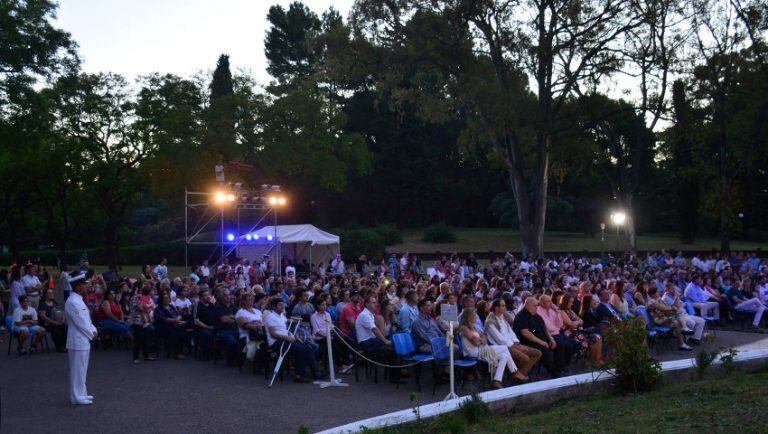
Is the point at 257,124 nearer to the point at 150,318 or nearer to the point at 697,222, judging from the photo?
the point at 150,318

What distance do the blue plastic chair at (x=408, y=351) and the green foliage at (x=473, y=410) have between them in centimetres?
285

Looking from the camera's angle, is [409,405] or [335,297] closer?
[409,405]

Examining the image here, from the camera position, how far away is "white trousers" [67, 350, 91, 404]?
837 centimetres

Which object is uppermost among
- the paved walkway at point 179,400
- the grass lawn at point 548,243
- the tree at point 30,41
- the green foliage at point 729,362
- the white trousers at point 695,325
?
the tree at point 30,41

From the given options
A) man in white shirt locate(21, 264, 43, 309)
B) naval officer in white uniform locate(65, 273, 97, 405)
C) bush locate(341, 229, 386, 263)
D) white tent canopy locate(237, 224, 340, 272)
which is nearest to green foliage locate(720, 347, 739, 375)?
naval officer in white uniform locate(65, 273, 97, 405)

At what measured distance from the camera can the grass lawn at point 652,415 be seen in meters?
5.93

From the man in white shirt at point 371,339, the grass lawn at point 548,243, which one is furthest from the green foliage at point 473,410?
the grass lawn at point 548,243

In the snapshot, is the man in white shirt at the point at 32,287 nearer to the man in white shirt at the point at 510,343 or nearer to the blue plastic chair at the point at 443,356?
the blue plastic chair at the point at 443,356

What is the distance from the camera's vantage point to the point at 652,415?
20.7 feet

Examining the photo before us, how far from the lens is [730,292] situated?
16562 mm

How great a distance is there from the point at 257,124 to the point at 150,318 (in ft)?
75.8

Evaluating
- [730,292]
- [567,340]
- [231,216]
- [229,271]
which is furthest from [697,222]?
[567,340]

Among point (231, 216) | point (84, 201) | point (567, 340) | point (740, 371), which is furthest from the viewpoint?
point (231, 216)

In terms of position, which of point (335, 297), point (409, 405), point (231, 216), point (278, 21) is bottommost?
point (409, 405)
